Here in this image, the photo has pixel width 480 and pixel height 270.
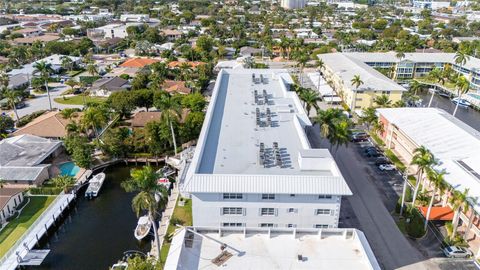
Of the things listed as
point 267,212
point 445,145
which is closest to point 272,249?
point 267,212

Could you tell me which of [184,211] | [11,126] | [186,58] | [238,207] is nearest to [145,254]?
[184,211]

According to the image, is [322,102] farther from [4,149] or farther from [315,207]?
[4,149]

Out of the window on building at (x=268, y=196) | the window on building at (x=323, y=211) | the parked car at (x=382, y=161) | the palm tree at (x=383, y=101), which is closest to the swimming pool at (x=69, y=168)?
the window on building at (x=268, y=196)

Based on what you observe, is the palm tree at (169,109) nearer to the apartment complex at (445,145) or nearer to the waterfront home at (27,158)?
the waterfront home at (27,158)

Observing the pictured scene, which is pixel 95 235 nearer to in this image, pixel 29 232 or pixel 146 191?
pixel 29 232

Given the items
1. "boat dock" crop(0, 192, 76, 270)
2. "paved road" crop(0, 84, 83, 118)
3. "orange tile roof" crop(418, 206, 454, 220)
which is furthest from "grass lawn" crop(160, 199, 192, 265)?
"paved road" crop(0, 84, 83, 118)

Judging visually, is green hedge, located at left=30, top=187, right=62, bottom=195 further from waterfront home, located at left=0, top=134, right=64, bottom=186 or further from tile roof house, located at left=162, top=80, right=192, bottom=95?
tile roof house, located at left=162, top=80, right=192, bottom=95
